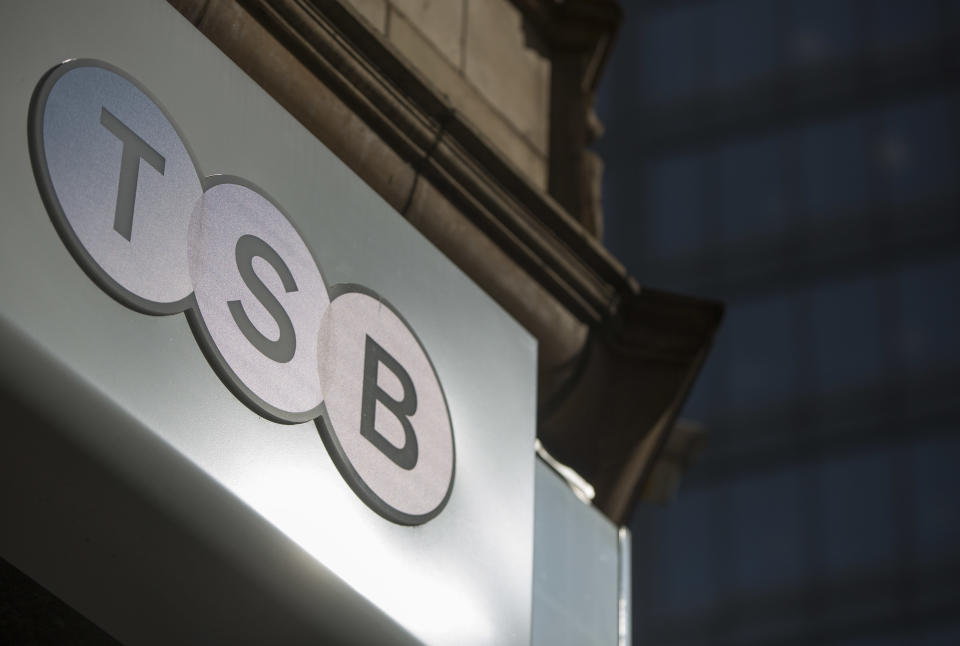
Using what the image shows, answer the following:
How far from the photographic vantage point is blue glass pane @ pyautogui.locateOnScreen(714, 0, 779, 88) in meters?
43.5

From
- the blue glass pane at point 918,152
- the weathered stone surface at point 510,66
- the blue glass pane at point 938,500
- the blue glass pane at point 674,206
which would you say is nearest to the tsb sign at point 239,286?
the weathered stone surface at point 510,66

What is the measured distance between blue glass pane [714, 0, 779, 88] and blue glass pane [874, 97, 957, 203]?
3683 mm

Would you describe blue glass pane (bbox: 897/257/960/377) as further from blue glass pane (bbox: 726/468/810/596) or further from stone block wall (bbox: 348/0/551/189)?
stone block wall (bbox: 348/0/551/189)

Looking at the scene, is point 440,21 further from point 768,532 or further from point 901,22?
point 901,22

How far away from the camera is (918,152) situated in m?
40.6

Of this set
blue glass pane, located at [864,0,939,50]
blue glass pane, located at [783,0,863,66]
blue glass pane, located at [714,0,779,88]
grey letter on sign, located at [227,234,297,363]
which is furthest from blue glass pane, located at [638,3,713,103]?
grey letter on sign, located at [227,234,297,363]

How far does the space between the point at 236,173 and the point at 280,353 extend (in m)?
0.52

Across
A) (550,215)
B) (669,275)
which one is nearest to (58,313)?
(550,215)

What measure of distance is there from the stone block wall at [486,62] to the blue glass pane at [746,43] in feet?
120

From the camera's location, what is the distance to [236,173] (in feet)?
16.6

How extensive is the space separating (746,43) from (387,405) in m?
39.5

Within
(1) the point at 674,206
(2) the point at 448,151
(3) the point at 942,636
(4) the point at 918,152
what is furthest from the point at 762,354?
(2) the point at 448,151

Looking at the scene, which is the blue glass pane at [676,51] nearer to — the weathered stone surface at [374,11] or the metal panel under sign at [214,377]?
the weathered stone surface at [374,11]

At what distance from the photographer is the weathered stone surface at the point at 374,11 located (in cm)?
648
